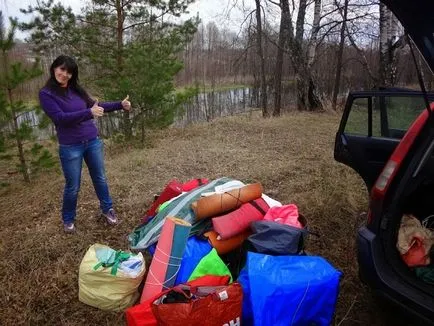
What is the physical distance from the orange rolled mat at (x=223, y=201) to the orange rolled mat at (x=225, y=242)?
7.4 inches

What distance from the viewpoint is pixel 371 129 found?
292 centimetres

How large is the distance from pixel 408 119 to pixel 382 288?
1514 millimetres

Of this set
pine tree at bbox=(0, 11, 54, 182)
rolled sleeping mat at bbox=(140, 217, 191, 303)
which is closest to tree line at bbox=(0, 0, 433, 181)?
pine tree at bbox=(0, 11, 54, 182)

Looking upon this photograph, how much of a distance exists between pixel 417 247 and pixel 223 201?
1.33 metres

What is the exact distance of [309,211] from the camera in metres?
3.58

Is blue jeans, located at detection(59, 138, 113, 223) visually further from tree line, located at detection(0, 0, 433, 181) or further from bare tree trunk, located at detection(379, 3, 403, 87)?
bare tree trunk, located at detection(379, 3, 403, 87)

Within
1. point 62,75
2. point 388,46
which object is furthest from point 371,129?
point 388,46

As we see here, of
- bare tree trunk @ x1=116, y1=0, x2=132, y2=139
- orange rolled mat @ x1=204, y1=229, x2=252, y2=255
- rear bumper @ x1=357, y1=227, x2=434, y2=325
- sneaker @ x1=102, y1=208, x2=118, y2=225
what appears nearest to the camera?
rear bumper @ x1=357, y1=227, x2=434, y2=325

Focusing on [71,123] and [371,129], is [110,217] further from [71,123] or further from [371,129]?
[371,129]

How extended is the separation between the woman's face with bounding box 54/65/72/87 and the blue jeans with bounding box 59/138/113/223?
531 mm

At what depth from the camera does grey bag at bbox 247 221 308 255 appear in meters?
2.34

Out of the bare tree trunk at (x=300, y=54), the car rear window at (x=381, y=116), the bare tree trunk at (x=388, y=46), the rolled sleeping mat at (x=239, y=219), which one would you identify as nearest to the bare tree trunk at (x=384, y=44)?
the bare tree trunk at (x=388, y=46)

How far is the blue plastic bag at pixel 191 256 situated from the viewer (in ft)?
7.72

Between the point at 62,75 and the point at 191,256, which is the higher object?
the point at 62,75
